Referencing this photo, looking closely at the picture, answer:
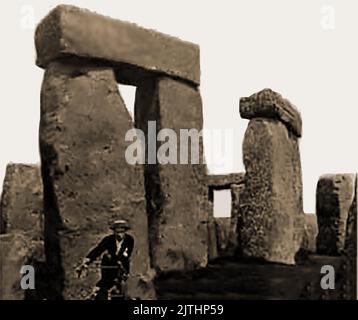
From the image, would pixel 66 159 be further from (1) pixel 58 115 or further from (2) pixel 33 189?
(2) pixel 33 189

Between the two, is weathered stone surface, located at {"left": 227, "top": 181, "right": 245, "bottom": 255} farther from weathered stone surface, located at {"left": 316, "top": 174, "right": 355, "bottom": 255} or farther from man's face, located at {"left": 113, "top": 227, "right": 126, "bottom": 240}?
man's face, located at {"left": 113, "top": 227, "right": 126, "bottom": 240}

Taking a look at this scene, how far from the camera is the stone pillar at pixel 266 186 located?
23.6 ft

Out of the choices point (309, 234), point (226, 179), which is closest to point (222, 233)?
point (226, 179)

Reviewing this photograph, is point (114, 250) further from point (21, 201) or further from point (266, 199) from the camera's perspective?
point (266, 199)

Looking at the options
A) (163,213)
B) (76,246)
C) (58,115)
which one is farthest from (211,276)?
(58,115)

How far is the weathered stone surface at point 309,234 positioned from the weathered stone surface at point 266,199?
3.20ft

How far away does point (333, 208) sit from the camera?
831 cm

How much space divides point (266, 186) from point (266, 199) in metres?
0.15

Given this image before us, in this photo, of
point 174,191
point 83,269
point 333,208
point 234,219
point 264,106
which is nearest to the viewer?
point 83,269

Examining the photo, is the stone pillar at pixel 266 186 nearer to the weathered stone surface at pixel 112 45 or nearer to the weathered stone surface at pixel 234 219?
the weathered stone surface at pixel 234 219

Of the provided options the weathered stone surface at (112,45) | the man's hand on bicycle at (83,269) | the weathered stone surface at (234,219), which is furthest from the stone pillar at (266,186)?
the man's hand on bicycle at (83,269)

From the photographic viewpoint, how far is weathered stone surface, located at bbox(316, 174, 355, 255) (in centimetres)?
828

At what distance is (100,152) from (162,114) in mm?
1192

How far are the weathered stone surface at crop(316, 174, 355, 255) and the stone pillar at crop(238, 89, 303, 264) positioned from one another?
83 cm
